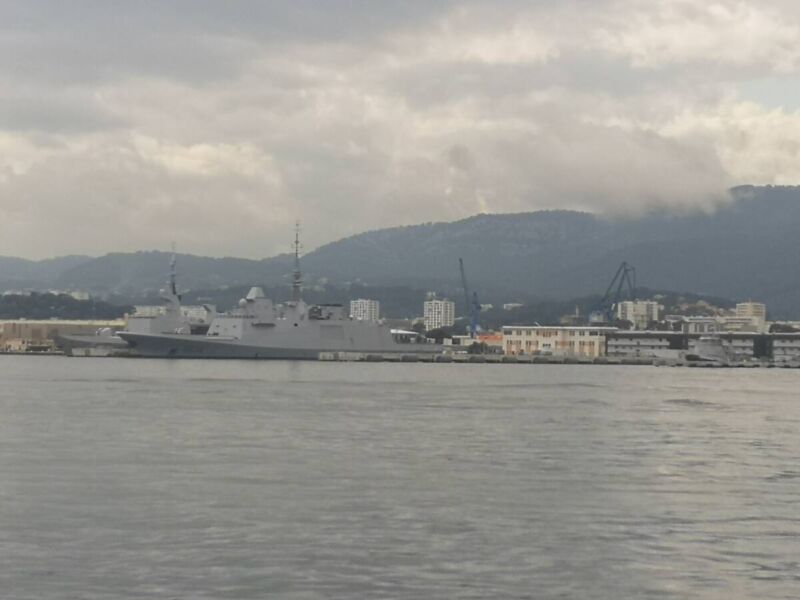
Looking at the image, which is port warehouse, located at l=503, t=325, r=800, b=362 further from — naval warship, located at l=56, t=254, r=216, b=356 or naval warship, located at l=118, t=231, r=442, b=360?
naval warship, located at l=56, t=254, r=216, b=356

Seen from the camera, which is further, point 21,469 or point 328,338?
point 328,338

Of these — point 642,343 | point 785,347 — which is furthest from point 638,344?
point 785,347

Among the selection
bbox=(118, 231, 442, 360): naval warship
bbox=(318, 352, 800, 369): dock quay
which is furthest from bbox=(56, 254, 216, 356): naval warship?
bbox=(318, 352, 800, 369): dock quay

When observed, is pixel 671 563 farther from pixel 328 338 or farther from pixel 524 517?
pixel 328 338

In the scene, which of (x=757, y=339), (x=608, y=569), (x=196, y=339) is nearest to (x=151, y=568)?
(x=608, y=569)

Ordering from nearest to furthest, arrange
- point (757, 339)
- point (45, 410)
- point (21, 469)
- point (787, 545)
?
point (787, 545) → point (21, 469) → point (45, 410) → point (757, 339)

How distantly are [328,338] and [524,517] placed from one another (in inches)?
3662

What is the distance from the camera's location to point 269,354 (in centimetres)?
10850

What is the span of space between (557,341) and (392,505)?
435 feet

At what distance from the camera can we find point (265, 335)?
108562mm

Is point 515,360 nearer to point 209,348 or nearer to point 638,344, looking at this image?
point 638,344

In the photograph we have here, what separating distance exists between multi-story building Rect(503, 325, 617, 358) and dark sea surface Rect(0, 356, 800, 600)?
107861mm

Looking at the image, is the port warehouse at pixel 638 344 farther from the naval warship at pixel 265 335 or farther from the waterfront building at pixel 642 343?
the naval warship at pixel 265 335

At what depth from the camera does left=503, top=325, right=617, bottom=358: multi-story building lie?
486 ft
